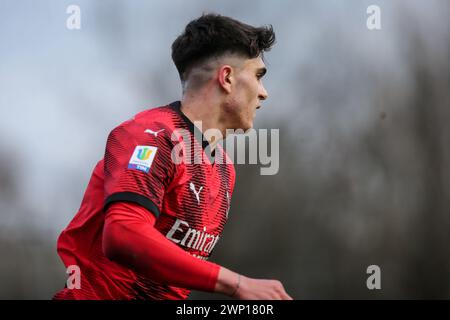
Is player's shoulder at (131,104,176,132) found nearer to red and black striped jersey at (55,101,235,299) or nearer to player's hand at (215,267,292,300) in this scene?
red and black striped jersey at (55,101,235,299)

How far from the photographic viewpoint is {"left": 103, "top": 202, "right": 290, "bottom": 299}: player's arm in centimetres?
163

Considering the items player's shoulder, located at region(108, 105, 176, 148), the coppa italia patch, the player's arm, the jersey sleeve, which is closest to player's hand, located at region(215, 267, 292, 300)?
the player's arm

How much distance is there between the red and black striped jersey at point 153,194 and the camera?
71.6 inches

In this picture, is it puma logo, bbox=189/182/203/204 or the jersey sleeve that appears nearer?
the jersey sleeve

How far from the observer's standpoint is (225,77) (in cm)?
225

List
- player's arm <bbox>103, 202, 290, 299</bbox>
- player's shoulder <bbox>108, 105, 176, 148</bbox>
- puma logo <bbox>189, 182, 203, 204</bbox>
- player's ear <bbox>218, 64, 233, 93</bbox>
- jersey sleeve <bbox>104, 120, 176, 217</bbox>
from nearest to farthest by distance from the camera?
player's arm <bbox>103, 202, 290, 299</bbox>
jersey sleeve <bbox>104, 120, 176, 217</bbox>
player's shoulder <bbox>108, 105, 176, 148</bbox>
puma logo <bbox>189, 182, 203, 204</bbox>
player's ear <bbox>218, 64, 233, 93</bbox>

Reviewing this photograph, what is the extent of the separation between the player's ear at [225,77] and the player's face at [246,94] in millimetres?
28

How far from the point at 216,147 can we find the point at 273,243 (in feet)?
11.7

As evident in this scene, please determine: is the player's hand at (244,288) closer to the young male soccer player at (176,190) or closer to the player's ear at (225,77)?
the young male soccer player at (176,190)

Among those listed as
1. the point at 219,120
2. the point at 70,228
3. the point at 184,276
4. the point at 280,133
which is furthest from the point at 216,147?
the point at 280,133

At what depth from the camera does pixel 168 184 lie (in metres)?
1.93

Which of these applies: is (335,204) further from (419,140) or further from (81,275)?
(81,275)

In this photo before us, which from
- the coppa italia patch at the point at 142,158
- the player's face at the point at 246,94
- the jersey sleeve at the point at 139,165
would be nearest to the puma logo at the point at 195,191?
the jersey sleeve at the point at 139,165
